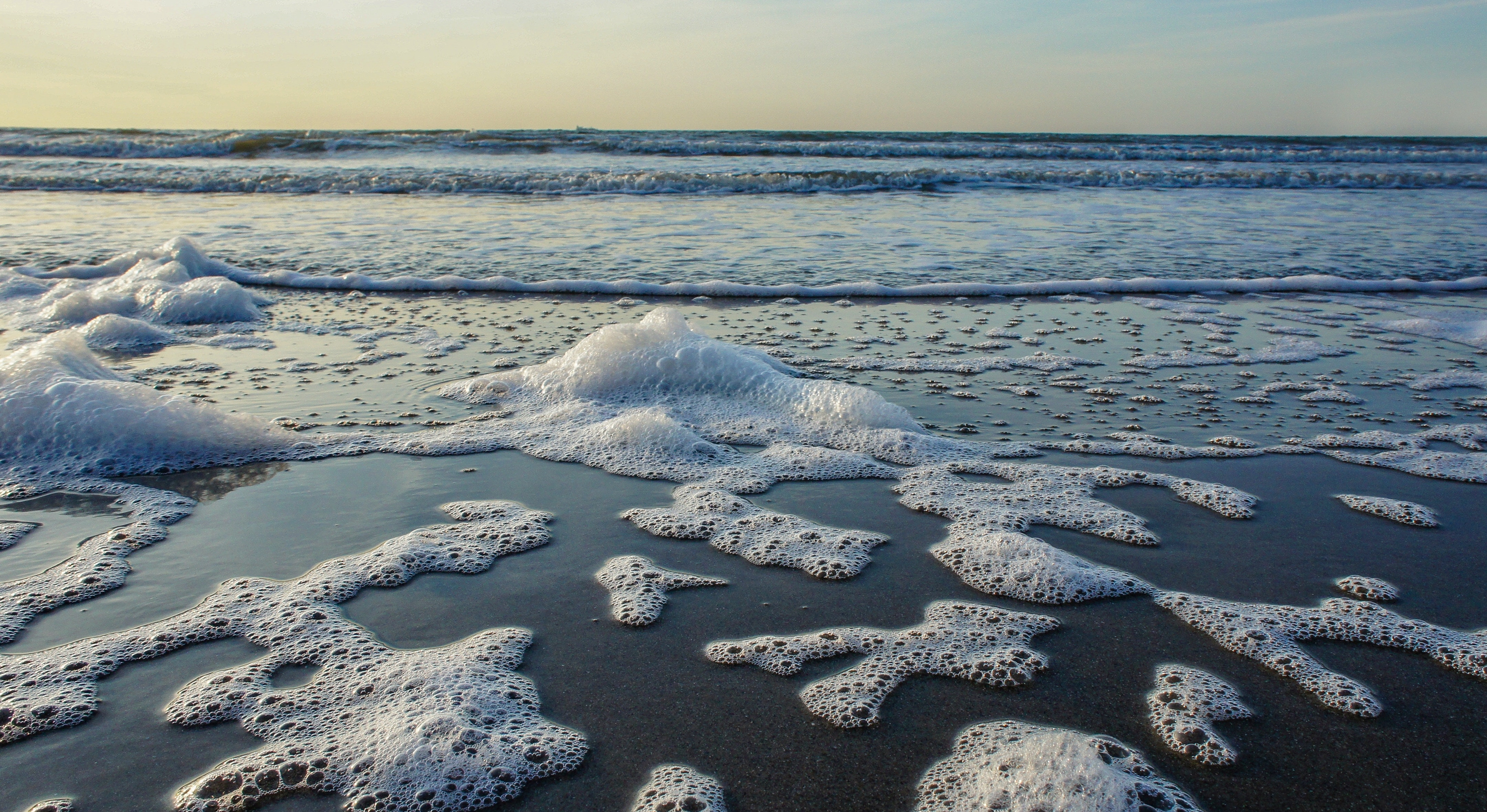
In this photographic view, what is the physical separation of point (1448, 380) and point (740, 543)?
3.73m

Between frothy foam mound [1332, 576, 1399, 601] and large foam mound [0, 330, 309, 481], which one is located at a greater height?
large foam mound [0, 330, 309, 481]

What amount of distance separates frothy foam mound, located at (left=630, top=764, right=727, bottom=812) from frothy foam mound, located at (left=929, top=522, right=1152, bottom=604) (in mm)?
985

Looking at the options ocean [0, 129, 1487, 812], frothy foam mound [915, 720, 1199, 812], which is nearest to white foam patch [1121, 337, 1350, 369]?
ocean [0, 129, 1487, 812]

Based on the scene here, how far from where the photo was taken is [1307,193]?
13.6 meters

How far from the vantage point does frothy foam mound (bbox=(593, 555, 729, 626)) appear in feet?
6.60

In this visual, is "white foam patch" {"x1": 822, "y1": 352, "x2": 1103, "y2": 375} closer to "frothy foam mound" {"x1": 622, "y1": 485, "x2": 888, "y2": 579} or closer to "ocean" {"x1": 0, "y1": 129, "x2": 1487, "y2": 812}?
"ocean" {"x1": 0, "y1": 129, "x2": 1487, "y2": 812}

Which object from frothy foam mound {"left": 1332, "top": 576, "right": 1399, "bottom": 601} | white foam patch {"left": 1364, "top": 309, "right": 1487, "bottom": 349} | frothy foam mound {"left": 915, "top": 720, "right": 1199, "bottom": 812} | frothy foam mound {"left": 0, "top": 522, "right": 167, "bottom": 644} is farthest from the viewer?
white foam patch {"left": 1364, "top": 309, "right": 1487, "bottom": 349}

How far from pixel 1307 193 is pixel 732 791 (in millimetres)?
15850

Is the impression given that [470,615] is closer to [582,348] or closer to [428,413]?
[428,413]

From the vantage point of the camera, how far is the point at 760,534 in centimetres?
246

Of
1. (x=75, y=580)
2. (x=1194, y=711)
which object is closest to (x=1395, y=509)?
(x=1194, y=711)

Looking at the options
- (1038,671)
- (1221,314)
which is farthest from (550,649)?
(1221,314)

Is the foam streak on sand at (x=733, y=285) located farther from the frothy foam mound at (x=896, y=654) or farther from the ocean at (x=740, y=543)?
the frothy foam mound at (x=896, y=654)

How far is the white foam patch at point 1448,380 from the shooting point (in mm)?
3861
